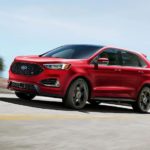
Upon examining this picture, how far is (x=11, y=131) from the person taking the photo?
848 cm

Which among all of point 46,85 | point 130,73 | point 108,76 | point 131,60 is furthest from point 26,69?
point 131,60

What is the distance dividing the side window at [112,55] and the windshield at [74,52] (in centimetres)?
23

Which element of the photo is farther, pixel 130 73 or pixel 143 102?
pixel 143 102

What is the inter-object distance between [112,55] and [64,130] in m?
5.53

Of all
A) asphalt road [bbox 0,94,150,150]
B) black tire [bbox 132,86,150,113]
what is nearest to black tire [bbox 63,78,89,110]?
asphalt road [bbox 0,94,150,150]

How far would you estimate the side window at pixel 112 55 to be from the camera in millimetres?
14164

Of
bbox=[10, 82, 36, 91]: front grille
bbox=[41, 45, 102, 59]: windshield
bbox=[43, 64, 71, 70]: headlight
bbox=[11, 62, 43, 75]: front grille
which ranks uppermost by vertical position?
bbox=[41, 45, 102, 59]: windshield

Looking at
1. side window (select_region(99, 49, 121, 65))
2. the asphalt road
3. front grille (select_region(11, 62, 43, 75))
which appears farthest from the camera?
side window (select_region(99, 49, 121, 65))

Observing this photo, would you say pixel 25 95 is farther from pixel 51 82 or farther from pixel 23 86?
pixel 51 82

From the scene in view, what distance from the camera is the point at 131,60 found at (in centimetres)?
1508

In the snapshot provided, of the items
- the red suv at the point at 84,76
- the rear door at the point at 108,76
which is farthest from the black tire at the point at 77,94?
the rear door at the point at 108,76

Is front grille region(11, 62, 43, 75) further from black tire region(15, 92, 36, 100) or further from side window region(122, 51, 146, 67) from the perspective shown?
side window region(122, 51, 146, 67)

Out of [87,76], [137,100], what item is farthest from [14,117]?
[137,100]

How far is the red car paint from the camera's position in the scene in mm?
12891
